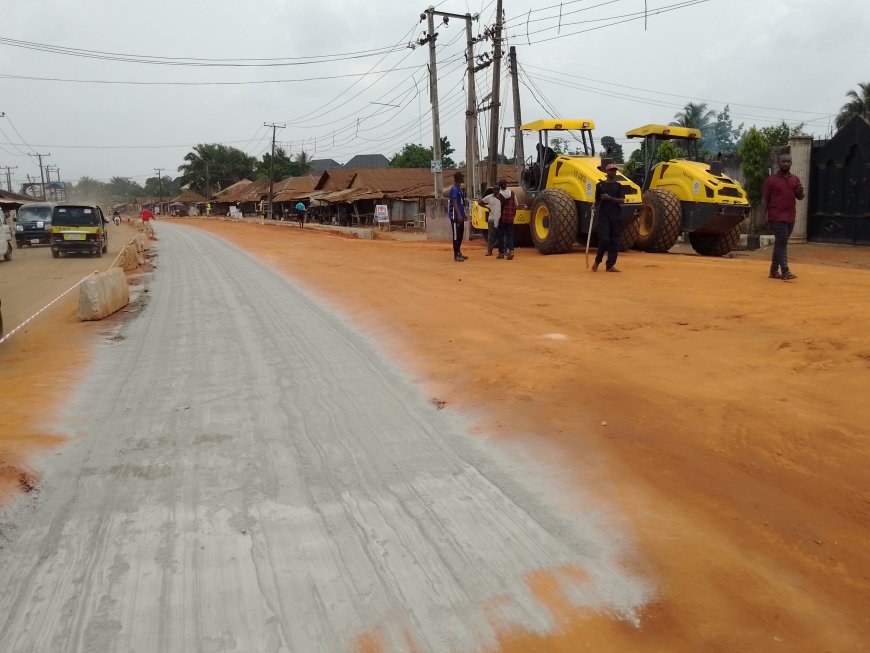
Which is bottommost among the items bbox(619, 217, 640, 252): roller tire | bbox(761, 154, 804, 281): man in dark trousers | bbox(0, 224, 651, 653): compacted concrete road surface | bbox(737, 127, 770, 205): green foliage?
bbox(0, 224, 651, 653): compacted concrete road surface

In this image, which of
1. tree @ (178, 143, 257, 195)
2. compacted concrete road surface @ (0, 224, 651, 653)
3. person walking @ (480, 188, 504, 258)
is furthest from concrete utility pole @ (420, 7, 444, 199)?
tree @ (178, 143, 257, 195)

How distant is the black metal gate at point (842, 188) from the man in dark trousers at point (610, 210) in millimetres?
8918

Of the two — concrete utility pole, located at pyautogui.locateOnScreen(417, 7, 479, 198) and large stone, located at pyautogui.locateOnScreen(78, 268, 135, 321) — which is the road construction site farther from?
concrete utility pole, located at pyautogui.locateOnScreen(417, 7, 479, 198)

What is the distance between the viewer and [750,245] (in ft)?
61.1

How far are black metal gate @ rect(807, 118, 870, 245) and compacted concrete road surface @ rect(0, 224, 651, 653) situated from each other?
51.7ft

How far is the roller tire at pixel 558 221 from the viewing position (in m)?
15.1

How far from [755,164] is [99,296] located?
1968 centimetres

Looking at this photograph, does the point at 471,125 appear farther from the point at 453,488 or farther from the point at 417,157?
the point at 417,157

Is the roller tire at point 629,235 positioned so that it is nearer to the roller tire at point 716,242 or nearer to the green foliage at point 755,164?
the roller tire at point 716,242

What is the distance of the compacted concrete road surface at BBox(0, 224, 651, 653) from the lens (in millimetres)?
2596

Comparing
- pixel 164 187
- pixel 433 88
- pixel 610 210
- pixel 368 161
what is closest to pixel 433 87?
pixel 433 88

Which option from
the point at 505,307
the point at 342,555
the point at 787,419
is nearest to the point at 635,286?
the point at 505,307

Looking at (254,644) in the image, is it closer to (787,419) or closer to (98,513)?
(98,513)

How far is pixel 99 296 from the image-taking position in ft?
30.7
